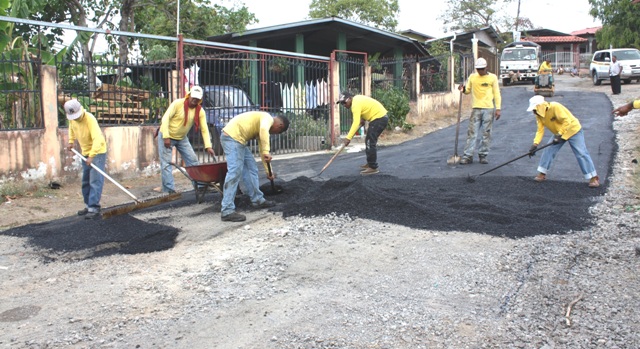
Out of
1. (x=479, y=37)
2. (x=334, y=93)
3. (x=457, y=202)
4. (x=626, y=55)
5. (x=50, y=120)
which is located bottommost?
(x=457, y=202)

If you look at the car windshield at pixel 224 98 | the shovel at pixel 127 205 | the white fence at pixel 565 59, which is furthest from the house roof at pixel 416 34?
the shovel at pixel 127 205

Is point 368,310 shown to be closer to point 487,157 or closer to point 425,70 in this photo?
point 487,157

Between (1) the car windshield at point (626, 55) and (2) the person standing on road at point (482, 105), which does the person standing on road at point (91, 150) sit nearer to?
(2) the person standing on road at point (482, 105)

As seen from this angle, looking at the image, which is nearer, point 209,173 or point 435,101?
point 209,173

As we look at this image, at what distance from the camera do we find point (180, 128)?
8.81 meters

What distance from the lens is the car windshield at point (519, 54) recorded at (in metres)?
29.3

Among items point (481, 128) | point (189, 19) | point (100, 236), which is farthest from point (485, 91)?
point (189, 19)

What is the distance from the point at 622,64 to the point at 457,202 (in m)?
22.2

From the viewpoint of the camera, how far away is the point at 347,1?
43.8 meters

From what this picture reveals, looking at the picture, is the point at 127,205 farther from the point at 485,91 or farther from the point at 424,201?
the point at 485,91

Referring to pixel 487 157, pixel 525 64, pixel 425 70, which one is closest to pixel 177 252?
pixel 487 157

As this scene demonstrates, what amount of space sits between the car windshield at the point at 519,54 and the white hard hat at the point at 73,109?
2564 cm

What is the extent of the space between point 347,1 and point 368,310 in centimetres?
4152

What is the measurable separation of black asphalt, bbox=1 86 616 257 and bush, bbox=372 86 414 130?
5.16 metres
